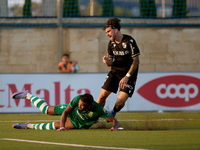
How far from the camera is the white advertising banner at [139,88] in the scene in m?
11.8

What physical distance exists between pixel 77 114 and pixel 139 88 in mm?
5418

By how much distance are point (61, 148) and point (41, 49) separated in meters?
11.6

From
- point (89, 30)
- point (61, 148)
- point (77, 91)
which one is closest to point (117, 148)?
point (61, 148)

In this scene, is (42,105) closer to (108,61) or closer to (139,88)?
(108,61)

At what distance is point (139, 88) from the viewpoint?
39.3 feet

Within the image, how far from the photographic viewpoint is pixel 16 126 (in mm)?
7168

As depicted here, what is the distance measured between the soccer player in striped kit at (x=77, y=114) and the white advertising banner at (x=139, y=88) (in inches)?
171

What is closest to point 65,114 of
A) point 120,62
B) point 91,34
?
point 120,62

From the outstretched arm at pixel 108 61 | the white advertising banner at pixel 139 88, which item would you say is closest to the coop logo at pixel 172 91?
the white advertising banner at pixel 139 88

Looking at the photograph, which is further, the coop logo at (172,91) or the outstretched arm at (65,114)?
the coop logo at (172,91)

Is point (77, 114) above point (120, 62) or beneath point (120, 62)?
beneath

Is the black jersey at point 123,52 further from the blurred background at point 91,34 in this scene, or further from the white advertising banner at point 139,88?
the blurred background at point 91,34

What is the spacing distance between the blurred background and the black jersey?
26.7 ft

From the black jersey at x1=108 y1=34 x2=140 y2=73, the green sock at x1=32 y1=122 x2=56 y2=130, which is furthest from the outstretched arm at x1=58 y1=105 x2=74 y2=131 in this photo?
the black jersey at x1=108 y1=34 x2=140 y2=73
